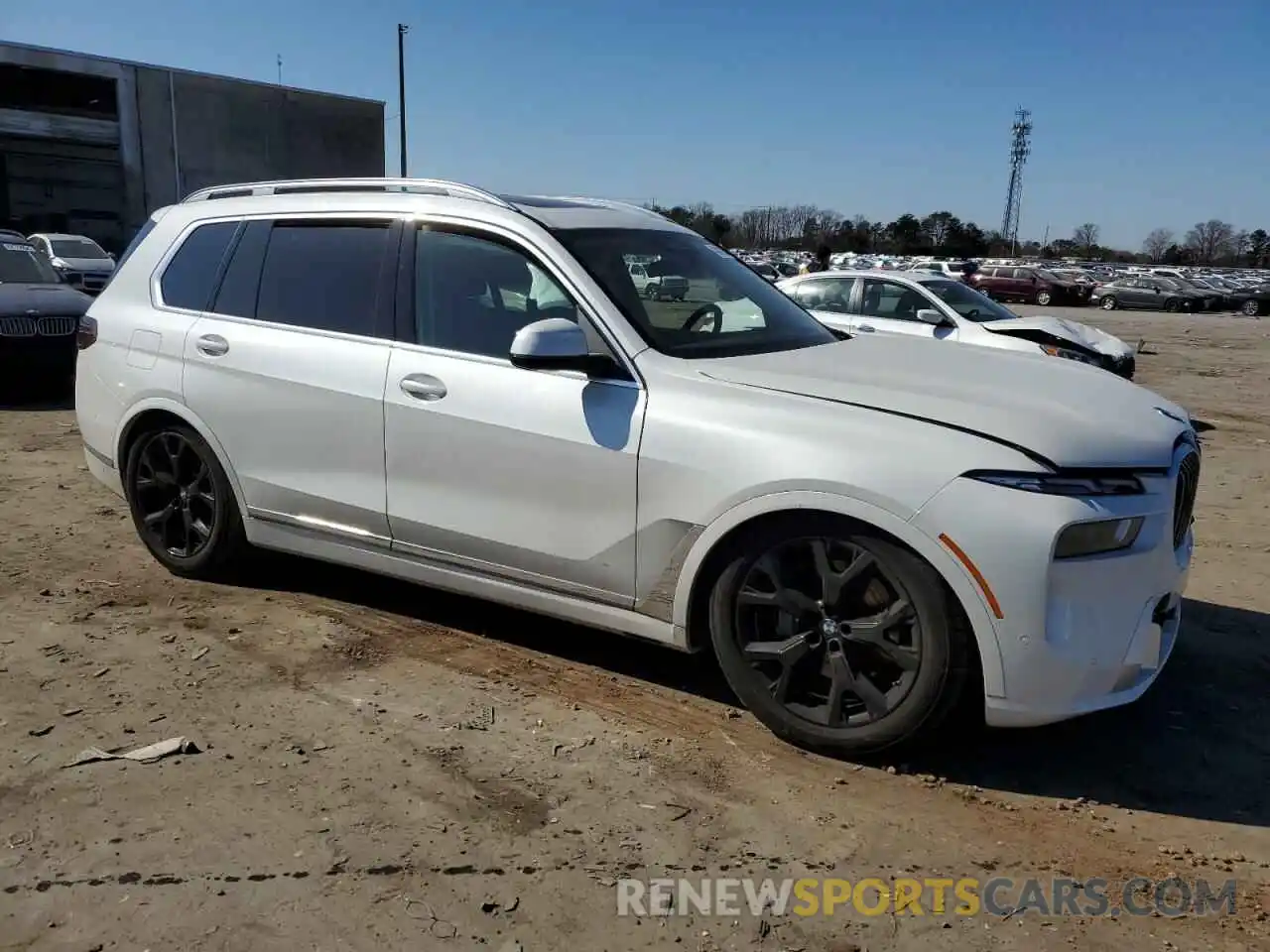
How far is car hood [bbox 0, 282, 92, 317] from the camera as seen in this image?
10539 mm

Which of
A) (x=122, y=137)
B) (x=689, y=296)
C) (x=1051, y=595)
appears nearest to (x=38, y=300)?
(x=689, y=296)

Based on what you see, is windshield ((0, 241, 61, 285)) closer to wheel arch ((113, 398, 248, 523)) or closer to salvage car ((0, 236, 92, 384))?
salvage car ((0, 236, 92, 384))

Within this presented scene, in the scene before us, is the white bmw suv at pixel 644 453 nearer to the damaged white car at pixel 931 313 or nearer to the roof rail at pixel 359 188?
the roof rail at pixel 359 188

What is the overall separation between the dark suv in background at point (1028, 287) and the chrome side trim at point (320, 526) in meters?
39.8

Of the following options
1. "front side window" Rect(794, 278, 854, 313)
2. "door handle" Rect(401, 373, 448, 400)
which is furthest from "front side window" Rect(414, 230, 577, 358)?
"front side window" Rect(794, 278, 854, 313)

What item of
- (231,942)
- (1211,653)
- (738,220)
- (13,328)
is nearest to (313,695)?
(231,942)

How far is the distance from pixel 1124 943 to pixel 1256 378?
1717 cm

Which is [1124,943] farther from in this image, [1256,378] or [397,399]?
[1256,378]

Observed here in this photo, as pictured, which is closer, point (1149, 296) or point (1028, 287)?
point (1028, 287)

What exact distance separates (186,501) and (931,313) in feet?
26.0

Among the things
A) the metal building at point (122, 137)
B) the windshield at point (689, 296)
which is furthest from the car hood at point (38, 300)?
the metal building at point (122, 137)

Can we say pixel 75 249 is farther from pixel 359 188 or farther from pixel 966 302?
pixel 359 188

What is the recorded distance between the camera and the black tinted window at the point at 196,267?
501 cm

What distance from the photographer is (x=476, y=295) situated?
4207mm
